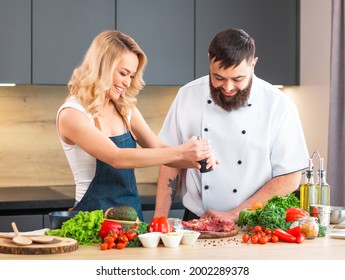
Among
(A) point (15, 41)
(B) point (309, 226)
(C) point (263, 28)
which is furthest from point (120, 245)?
(C) point (263, 28)

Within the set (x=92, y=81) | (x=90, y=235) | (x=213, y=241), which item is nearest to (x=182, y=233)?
(x=213, y=241)

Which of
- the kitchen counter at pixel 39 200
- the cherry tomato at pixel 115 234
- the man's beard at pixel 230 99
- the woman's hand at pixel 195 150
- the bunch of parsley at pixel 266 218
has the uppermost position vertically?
the man's beard at pixel 230 99

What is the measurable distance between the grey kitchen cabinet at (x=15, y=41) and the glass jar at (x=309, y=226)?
2256mm

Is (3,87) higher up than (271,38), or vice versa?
(271,38)

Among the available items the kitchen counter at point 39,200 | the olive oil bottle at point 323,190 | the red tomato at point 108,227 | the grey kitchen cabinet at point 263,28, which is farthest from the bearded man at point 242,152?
the grey kitchen cabinet at point 263,28

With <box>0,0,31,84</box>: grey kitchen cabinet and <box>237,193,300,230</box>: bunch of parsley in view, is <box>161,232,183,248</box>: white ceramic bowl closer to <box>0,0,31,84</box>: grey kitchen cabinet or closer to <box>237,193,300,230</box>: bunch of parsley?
<box>237,193,300,230</box>: bunch of parsley

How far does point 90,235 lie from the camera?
8.96 feet

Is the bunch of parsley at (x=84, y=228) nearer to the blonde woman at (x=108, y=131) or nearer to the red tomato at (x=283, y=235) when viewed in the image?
the blonde woman at (x=108, y=131)

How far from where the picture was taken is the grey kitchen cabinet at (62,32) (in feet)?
15.0

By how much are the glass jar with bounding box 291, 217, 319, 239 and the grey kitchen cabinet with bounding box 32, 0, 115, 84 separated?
220 cm

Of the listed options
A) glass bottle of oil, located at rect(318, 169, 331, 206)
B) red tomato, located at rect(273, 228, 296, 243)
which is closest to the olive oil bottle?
glass bottle of oil, located at rect(318, 169, 331, 206)

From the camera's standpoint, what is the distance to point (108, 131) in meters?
3.43
